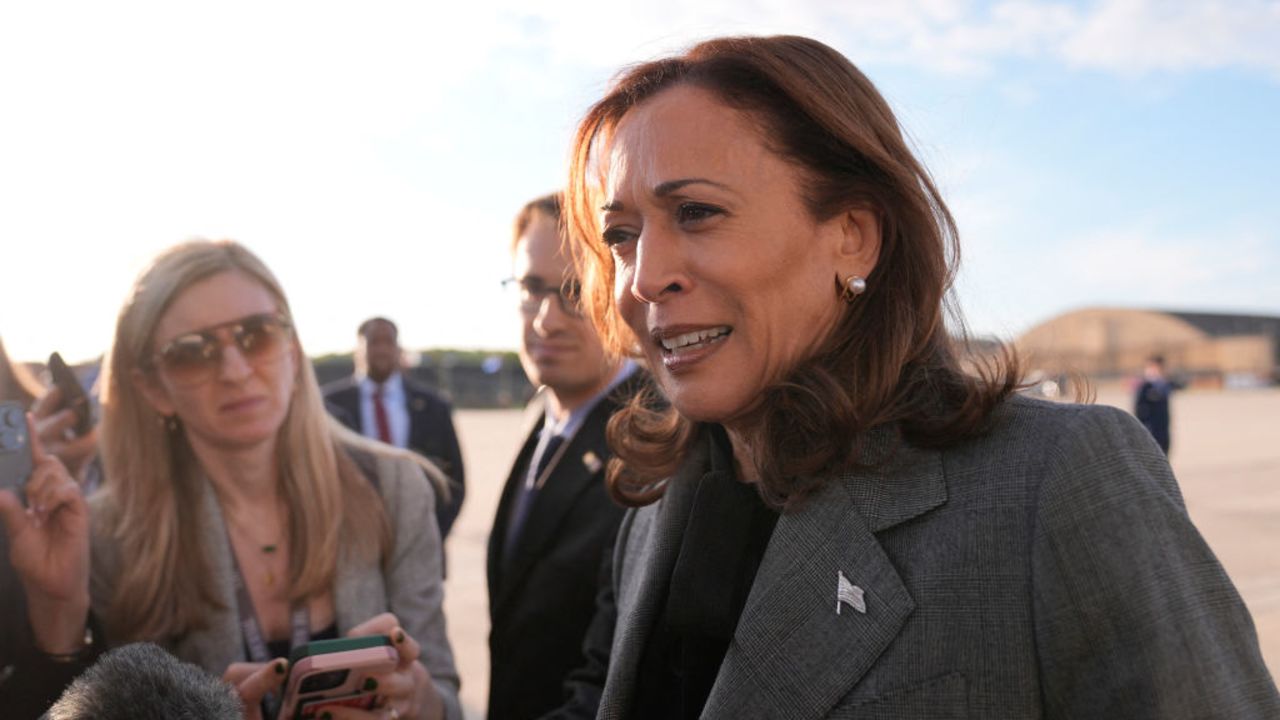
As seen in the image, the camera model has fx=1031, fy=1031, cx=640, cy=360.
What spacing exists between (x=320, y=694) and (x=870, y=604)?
3.53 ft

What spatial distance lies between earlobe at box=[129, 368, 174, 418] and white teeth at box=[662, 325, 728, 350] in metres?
1.42

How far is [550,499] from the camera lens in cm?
316

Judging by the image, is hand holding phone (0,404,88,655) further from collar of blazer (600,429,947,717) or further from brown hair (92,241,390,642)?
collar of blazer (600,429,947,717)

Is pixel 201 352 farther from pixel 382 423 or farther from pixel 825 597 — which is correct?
pixel 382 423

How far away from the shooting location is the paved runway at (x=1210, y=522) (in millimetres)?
6426

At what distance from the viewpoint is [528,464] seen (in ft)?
11.6

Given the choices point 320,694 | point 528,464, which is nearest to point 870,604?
point 320,694

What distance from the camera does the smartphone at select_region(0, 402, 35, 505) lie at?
6.46ft

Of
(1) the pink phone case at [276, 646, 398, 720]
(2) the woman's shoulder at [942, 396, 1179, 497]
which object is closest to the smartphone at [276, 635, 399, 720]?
(1) the pink phone case at [276, 646, 398, 720]

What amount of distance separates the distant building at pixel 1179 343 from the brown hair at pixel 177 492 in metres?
75.9

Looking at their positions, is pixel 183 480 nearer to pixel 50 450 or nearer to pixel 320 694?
pixel 50 450

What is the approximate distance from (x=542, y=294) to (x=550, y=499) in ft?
2.48

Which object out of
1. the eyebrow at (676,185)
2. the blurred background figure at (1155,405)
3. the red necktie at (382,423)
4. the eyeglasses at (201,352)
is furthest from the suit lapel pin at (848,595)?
the blurred background figure at (1155,405)

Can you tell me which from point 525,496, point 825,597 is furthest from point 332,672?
point 525,496
